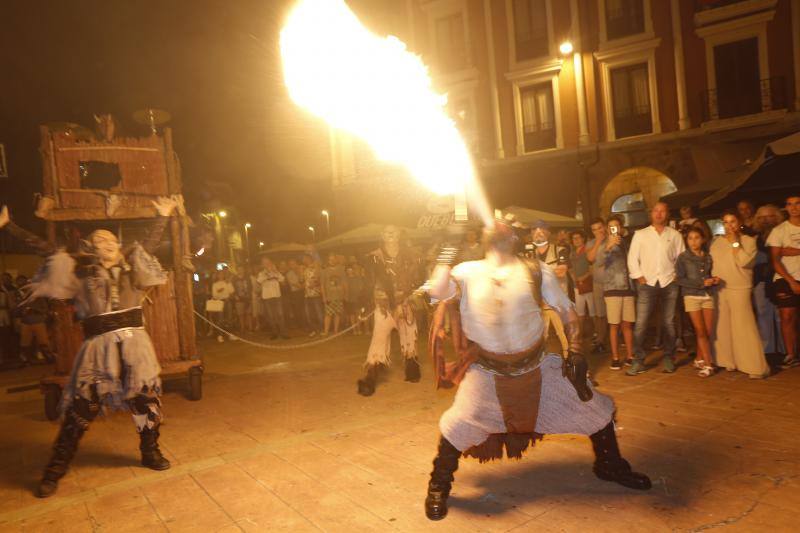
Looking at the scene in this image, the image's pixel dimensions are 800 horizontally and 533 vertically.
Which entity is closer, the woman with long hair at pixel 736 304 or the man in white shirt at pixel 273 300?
the woman with long hair at pixel 736 304

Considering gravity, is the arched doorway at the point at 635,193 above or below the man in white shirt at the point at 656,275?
above

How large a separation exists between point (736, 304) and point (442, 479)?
4.72m

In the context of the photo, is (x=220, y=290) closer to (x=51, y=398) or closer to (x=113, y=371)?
(x=51, y=398)

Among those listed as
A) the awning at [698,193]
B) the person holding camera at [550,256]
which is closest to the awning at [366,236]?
the awning at [698,193]

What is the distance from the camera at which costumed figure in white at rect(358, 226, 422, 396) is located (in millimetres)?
7047

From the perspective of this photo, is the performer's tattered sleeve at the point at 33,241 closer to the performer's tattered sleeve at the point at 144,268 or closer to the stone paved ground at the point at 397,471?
the performer's tattered sleeve at the point at 144,268

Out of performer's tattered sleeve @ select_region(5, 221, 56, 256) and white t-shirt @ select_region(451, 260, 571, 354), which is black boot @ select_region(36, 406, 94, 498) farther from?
white t-shirt @ select_region(451, 260, 571, 354)

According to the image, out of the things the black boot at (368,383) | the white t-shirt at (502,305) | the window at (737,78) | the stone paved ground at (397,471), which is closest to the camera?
the stone paved ground at (397,471)

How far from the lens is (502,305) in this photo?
353 centimetres

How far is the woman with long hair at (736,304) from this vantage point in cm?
627

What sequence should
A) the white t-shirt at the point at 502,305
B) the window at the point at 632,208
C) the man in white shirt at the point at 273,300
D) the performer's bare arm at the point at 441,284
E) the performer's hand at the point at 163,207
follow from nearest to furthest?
the white t-shirt at the point at 502,305 → the performer's bare arm at the point at 441,284 → the performer's hand at the point at 163,207 → the man in white shirt at the point at 273,300 → the window at the point at 632,208

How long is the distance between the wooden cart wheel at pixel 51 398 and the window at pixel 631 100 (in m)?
19.9

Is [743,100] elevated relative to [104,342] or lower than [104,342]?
elevated

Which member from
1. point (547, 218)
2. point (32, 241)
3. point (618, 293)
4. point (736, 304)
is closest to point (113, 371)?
point (32, 241)
